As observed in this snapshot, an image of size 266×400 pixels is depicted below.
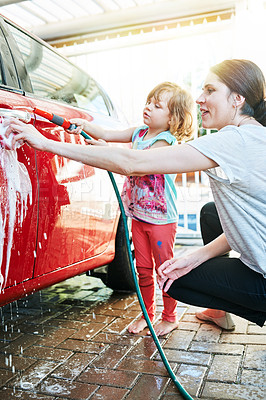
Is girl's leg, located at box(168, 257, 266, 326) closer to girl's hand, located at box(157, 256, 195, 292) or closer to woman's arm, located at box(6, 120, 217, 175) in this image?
girl's hand, located at box(157, 256, 195, 292)

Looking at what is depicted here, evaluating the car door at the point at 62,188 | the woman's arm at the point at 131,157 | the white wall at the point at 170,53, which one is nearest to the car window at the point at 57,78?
the car door at the point at 62,188

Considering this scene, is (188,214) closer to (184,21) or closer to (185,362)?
(184,21)

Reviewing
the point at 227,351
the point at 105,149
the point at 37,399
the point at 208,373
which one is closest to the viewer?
the point at 105,149

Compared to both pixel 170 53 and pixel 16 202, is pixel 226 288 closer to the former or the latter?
pixel 16 202

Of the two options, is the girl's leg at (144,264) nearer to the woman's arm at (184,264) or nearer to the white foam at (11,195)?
the woman's arm at (184,264)

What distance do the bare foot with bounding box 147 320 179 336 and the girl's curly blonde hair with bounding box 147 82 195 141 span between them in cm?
109

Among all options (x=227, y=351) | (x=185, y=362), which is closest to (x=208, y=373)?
(x=185, y=362)

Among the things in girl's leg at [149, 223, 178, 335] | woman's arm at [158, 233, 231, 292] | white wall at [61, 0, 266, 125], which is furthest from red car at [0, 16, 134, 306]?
white wall at [61, 0, 266, 125]

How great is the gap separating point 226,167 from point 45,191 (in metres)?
0.86

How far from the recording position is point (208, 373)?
6.29ft

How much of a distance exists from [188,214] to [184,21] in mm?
2463

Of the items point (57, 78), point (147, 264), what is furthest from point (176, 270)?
point (57, 78)

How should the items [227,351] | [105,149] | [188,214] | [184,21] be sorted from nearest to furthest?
[105,149], [227,351], [184,21], [188,214]

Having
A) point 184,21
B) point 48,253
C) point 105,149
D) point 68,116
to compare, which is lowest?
point 48,253
